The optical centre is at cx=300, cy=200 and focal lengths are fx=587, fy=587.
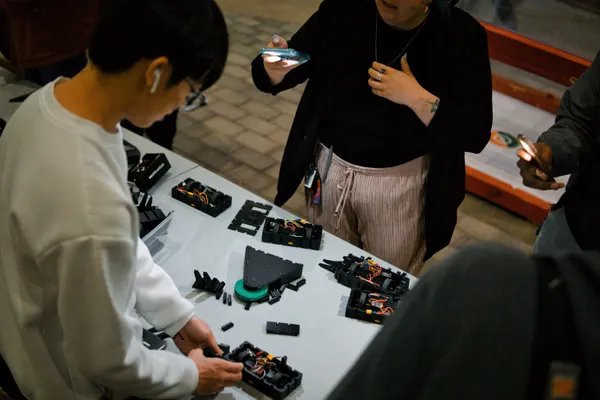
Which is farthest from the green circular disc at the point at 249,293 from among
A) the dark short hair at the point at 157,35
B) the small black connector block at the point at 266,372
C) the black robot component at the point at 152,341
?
the dark short hair at the point at 157,35

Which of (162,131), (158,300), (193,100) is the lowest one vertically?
(162,131)

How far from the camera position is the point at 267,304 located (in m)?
1.58

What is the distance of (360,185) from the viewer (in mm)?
1848

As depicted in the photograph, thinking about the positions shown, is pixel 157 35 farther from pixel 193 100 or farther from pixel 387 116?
pixel 387 116

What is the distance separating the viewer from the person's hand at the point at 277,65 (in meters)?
1.78

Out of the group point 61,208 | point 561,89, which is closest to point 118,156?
point 61,208

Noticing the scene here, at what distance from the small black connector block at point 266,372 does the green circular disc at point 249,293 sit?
0.16 meters

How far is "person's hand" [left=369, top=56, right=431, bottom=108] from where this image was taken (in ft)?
5.34

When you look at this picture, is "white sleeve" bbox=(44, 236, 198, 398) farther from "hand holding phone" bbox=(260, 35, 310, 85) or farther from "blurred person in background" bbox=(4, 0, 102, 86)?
"blurred person in background" bbox=(4, 0, 102, 86)

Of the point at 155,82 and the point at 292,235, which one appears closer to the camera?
the point at 155,82

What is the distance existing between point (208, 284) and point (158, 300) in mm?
277

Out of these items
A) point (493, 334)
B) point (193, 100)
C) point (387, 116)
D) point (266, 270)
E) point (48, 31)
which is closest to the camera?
point (493, 334)


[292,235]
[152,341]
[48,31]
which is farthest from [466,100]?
[48,31]

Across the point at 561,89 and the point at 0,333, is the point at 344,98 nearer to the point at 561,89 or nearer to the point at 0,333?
the point at 0,333
